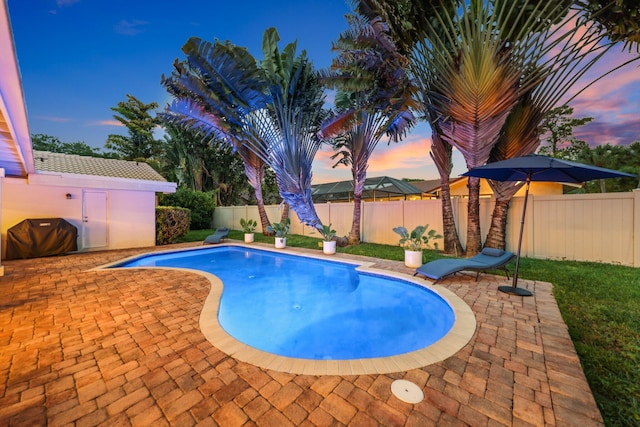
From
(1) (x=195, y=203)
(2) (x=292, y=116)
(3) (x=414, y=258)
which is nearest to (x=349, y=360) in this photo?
(3) (x=414, y=258)

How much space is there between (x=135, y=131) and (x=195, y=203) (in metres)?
10.8

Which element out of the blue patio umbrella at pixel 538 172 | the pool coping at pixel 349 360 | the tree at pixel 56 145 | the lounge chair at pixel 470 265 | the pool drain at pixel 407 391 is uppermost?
the tree at pixel 56 145

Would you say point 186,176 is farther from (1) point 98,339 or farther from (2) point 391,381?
(2) point 391,381

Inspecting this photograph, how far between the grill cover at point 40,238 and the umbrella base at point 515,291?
14.0 m

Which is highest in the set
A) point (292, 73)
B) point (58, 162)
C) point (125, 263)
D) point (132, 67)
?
point (132, 67)

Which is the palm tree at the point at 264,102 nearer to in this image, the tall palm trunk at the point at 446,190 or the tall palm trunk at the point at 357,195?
the tall palm trunk at the point at 357,195

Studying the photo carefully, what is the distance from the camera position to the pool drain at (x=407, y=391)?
2.14 metres

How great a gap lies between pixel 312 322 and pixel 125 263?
24.4 ft

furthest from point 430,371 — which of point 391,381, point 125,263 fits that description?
point 125,263

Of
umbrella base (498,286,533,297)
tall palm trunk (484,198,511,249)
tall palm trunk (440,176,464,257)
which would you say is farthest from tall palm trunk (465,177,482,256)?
umbrella base (498,286,533,297)

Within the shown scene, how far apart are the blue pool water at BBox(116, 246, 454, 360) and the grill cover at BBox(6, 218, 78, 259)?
123 inches

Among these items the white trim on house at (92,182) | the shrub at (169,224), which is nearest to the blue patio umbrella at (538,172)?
the white trim on house at (92,182)

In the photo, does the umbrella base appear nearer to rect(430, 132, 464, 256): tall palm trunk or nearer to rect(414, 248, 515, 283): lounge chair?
rect(414, 248, 515, 283): lounge chair

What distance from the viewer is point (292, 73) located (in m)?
10.1
